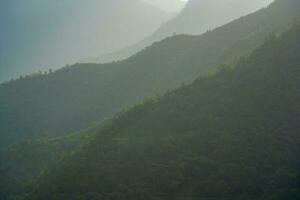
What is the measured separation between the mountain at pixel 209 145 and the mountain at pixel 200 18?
7306 centimetres

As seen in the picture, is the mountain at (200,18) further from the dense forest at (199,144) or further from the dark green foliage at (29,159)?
the dark green foliage at (29,159)

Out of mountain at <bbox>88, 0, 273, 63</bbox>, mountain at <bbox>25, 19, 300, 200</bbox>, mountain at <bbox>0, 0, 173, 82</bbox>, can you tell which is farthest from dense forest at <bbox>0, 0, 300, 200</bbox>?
mountain at <bbox>0, 0, 173, 82</bbox>

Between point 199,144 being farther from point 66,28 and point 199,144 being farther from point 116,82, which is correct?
point 66,28

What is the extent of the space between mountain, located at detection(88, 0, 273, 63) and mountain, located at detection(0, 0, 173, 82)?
166 feet

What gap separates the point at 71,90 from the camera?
54.5 m

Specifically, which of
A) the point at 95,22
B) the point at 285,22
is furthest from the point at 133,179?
the point at 95,22

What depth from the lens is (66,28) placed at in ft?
591

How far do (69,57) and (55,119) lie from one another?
123 metres

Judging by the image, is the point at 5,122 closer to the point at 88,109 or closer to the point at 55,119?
the point at 55,119

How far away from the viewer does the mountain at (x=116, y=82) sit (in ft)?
144

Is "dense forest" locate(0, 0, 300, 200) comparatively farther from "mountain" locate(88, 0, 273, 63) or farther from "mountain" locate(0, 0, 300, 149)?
"mountain" locate(88, 0, 273, 63)

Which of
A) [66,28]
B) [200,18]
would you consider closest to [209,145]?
[200,18]

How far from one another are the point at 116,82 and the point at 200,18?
6045 centimetres

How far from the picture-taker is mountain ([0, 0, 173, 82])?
166 metres
